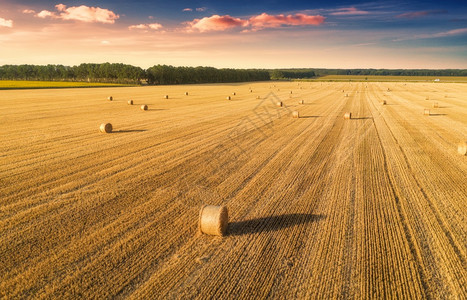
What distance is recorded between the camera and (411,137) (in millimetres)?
16500


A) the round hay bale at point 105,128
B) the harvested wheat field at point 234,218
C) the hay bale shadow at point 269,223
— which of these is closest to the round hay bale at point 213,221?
the harvested wheat field at point 234,218

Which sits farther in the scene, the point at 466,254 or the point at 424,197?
the point at 424,197

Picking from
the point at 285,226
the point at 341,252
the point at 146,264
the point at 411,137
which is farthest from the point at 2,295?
the point at 411,137

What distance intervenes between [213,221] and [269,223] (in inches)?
57.8

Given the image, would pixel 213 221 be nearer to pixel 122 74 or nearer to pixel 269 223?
pixel 269 223

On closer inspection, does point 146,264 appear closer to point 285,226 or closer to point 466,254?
point 285,226

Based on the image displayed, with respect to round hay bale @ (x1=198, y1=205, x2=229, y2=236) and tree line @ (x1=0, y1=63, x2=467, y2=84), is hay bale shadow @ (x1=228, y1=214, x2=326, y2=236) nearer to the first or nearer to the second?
round hay bale @ (x1=198, y1=205, x2=229, y2=236)

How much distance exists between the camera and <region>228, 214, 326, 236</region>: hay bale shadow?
6961 millimetres

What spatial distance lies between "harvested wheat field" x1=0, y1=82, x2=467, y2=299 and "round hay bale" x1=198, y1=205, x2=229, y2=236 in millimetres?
196

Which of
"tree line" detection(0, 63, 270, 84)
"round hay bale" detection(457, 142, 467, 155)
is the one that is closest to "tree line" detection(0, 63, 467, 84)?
"tree line" detection(0, 63, 270, 84)

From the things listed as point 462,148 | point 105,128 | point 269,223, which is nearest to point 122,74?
point 105,128

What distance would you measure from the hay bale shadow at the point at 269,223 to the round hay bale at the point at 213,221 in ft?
1.23

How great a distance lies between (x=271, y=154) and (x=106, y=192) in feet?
22.8

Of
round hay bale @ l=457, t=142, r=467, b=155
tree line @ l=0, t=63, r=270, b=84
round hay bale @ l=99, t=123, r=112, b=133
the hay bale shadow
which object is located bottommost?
the hay bale shadow
